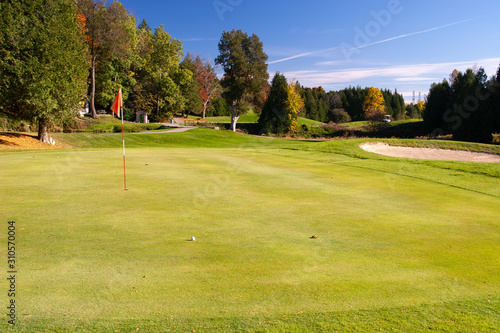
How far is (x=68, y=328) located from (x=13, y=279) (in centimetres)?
136

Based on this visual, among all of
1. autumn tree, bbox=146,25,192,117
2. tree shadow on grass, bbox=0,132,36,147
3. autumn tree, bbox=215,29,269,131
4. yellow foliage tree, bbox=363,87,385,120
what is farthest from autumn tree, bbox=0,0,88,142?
yellow foliage tree, bbox=363,87,385,120

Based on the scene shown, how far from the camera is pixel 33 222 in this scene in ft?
19.3

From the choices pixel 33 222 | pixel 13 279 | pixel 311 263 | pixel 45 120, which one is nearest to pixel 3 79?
pixel 45 120

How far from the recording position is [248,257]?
4.55 meters

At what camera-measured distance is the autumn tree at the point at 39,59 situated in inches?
890

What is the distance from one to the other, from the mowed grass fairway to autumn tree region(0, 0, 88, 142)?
16.9 m

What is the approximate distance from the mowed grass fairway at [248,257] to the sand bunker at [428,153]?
14939mm

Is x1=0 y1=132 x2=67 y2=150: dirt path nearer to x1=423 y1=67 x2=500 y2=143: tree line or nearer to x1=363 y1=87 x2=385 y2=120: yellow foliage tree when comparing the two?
x1=423 y1=67 x2=500 y2=143: tree line

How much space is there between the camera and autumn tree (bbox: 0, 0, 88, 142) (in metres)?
22.6

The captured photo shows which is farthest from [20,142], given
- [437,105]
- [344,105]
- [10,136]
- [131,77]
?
[344,105]

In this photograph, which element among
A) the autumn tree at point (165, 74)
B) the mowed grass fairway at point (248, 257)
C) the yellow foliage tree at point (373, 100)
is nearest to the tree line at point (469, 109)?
the mowed grass fairway at point (248, 257)

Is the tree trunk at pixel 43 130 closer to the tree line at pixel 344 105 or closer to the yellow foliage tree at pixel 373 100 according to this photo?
the tree line at pixel 344 105

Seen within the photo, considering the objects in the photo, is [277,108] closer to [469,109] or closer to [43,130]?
[469,109]

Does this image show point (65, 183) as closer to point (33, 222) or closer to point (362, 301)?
point (33, 222)
